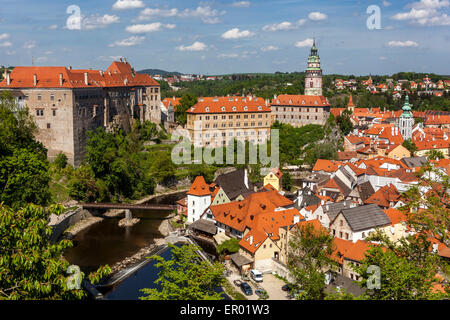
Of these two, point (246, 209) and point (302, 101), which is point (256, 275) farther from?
point (302, 101)

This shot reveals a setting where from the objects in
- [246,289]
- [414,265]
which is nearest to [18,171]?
[246,289]

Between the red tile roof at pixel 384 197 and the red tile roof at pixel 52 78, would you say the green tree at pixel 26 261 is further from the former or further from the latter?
the red tile roof at pixel 52 78

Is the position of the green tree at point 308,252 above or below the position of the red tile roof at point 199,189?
below

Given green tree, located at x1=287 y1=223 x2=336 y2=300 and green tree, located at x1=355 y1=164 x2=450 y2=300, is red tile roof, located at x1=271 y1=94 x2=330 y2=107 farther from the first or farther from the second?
green tree, located at x1=355 y1=164 x2=450 y2=300

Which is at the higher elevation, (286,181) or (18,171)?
(18,171)

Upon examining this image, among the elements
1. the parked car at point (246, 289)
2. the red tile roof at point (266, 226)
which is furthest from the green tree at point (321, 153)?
the parked car at point (246, 289)
